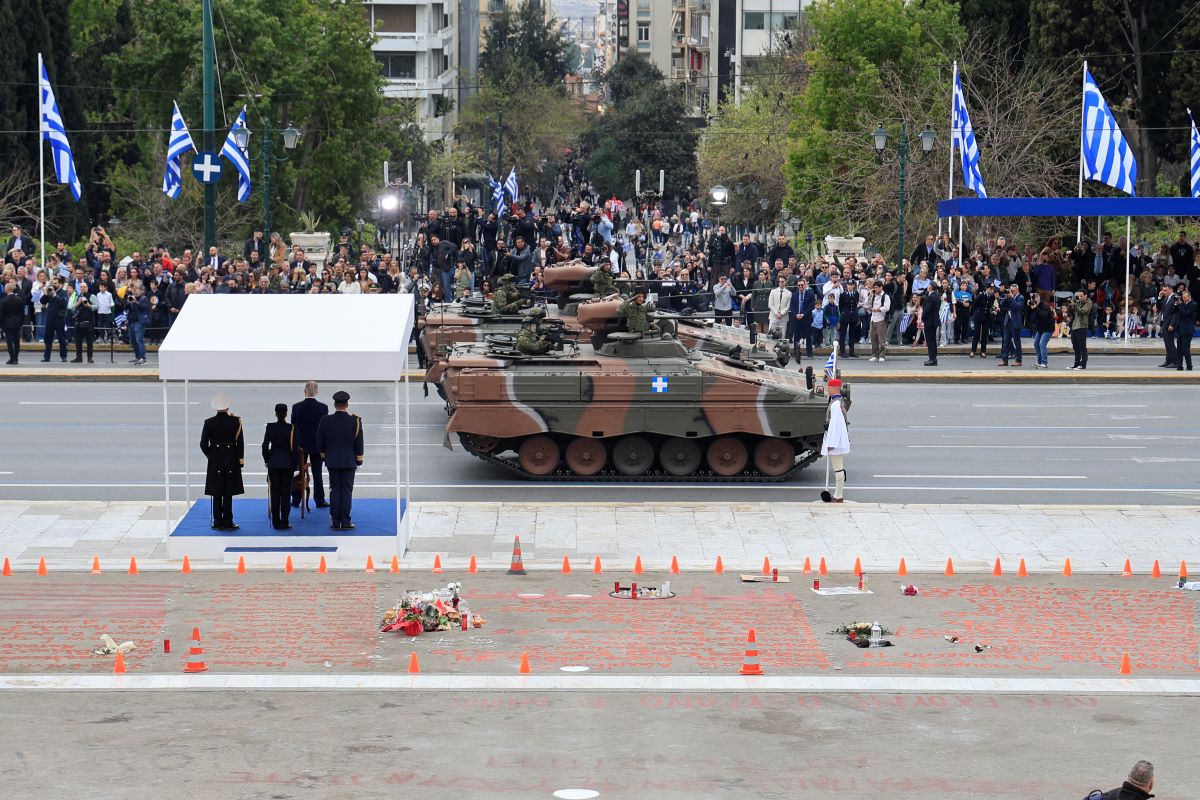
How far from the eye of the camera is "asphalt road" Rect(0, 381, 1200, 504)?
77.8ft

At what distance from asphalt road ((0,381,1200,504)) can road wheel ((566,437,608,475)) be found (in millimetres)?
409

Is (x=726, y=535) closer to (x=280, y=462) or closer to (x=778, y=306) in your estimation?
(x=280, y=462)

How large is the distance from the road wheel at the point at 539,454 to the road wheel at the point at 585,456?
9.0 inches

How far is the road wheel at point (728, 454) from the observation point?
81.0ft

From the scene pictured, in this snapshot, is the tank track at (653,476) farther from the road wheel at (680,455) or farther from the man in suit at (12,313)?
the man in suit at (12,313)

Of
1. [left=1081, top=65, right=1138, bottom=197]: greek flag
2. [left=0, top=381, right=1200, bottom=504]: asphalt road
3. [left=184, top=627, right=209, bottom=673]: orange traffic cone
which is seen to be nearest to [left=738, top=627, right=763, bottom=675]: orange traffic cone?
[left=184, top=627, right=209, bottom=673]: orange traffic cone

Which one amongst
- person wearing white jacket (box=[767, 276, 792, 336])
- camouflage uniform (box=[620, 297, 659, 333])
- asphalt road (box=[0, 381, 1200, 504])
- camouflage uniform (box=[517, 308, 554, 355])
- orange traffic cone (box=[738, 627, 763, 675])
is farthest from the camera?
person wearing white jacket (box=[767, 276, 792, 336])

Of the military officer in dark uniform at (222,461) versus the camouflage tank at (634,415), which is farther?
the camouflage tank at (634,415)

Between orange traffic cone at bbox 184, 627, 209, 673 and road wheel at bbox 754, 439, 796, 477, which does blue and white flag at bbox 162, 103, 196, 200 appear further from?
orange traffic cone at bbox 184, 627, 209, 673

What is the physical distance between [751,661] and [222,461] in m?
6.74

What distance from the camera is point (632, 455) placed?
2477 cm

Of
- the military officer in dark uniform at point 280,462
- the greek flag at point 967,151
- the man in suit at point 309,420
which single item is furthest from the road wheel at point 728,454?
the greek flag at point 967,151

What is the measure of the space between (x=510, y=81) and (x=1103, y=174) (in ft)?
212

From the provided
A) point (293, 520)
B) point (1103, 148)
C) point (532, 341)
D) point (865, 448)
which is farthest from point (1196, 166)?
point (293, 520)
